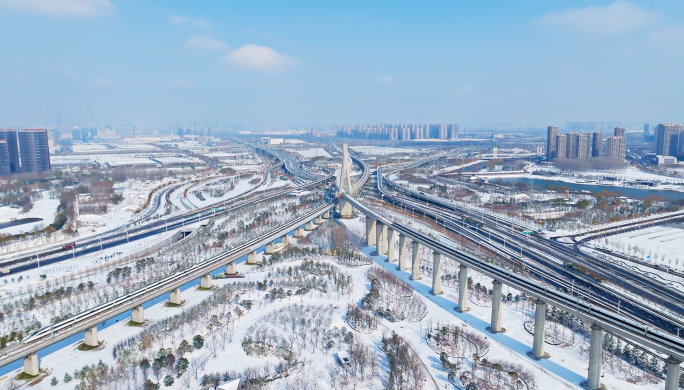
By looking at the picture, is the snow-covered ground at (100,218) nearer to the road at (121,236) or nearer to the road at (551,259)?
the road at (121,236)

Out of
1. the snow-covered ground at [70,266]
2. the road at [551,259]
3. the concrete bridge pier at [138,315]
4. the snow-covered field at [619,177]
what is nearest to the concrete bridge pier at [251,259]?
the snow-covered ground at [70,266]

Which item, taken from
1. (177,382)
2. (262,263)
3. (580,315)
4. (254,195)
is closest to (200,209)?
(254,195)

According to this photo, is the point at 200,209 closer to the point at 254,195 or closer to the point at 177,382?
the point at 254,195

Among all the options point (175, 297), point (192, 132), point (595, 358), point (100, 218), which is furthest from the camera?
point (192, 132)

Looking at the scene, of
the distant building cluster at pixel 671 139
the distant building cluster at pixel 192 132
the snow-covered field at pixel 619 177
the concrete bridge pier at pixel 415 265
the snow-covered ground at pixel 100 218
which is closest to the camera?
the concrete bridge pier at pixel 415 265

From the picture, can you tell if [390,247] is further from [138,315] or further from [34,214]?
[34,214]

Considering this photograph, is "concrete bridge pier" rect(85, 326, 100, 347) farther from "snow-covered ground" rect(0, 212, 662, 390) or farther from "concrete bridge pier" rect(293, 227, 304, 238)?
"concrete bridge pier" rect(293, 227, 304, 238)

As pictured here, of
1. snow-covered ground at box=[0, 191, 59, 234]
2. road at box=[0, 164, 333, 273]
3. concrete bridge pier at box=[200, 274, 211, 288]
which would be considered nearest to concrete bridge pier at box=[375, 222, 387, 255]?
concrete bridge pier at box=[200, 274, 211, 288]

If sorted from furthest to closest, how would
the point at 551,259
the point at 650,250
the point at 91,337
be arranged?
the point at 650,250 < the point at 551,259 < the point at 91,337

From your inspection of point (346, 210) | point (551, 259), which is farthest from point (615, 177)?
point (551, 259)
